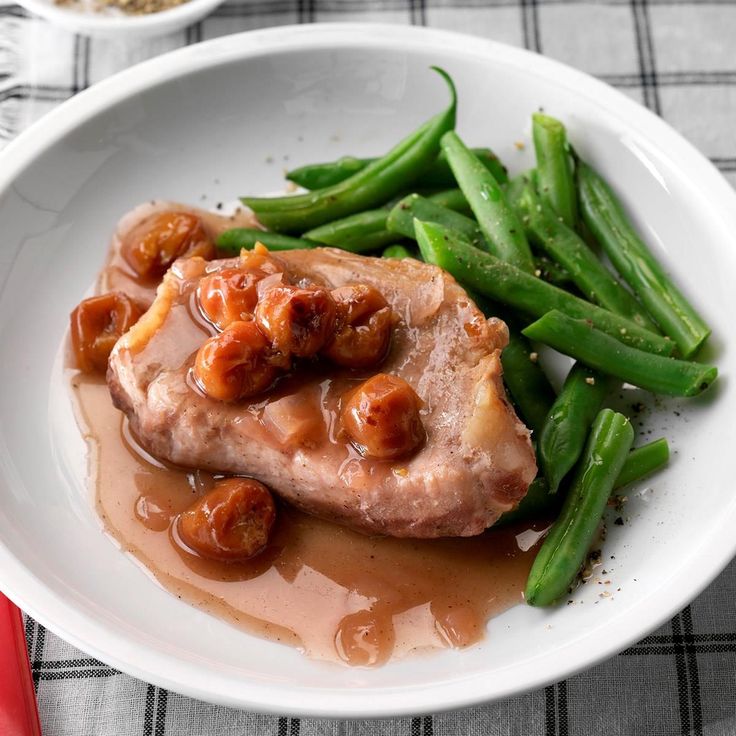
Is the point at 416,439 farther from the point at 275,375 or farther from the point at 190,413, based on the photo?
the point at 190,413

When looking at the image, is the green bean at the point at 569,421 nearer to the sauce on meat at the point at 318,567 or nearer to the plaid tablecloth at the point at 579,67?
the sauce on meat at the point at 318,567

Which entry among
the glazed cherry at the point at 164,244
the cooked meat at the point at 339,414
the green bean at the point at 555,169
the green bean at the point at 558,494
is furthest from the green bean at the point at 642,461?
the glazed cherry at the point at 164,244

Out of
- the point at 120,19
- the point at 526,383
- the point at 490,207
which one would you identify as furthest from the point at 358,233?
the point at 120,19

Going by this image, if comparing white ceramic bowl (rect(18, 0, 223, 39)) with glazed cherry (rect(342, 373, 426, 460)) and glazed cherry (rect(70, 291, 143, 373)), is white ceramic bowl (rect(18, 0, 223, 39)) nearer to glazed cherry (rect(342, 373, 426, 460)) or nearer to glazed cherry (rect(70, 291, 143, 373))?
glazed cherry (rect(70, 291, 143, 373))

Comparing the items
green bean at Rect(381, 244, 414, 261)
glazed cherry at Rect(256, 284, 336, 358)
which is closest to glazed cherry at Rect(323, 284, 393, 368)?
glazed cherry at Rect(256, 284, 336, 358)

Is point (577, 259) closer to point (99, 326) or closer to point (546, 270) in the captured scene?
point (546, 270)
